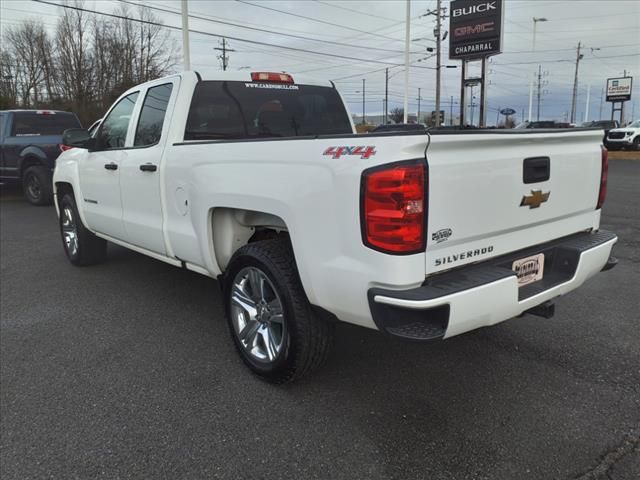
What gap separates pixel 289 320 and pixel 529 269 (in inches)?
52.1

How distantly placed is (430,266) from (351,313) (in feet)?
1.47

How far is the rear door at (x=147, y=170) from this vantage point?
389 cm

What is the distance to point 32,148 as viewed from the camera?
1106 cm

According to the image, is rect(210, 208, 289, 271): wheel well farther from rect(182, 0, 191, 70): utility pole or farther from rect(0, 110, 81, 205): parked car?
rect(182, 0, 191, 70): utility pole

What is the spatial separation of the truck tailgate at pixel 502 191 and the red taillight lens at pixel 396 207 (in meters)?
0.07

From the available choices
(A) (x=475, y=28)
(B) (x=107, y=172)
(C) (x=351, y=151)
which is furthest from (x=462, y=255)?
(A) (x=475, y=28)

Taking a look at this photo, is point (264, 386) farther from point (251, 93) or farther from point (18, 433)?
point (251, 93)

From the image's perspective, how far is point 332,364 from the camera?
134 inches

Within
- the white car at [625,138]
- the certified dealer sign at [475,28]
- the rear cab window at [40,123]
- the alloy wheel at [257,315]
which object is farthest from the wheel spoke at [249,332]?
the white car at [625,138]

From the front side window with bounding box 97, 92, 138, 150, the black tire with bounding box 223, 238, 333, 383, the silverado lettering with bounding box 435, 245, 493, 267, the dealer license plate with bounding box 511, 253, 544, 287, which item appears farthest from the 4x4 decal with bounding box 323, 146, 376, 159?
the front side window with bounding box 97, 92, 138, 150

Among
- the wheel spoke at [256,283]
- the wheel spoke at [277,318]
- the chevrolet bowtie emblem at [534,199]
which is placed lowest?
the wheel spoke at [277,318]

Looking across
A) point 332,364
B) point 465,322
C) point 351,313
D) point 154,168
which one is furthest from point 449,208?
point 154,168

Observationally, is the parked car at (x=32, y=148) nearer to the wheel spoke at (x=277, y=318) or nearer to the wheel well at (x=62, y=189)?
the wheel well at (x=62, y=189)

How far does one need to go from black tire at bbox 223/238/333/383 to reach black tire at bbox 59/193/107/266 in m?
3.39
